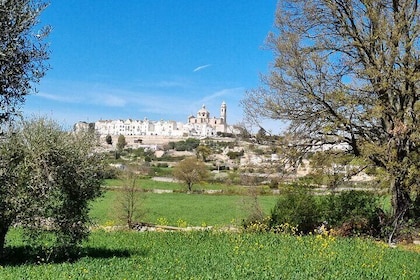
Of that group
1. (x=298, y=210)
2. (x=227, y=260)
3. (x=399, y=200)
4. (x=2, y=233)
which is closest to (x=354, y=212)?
(x=399, y=200)

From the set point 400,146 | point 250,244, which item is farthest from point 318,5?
point 250,244

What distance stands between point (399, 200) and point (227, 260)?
11321mm

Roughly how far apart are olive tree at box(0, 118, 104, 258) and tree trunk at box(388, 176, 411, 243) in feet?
40.3

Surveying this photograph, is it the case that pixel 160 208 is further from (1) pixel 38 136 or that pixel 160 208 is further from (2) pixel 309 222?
(1) pixel 38 136

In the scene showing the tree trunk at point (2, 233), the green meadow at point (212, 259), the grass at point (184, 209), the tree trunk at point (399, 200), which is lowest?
the grass at point (184, 209)

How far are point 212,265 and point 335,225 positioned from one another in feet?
39.0

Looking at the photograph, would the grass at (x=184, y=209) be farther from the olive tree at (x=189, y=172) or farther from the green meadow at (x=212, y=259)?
the green meadow at (x=212, y=259)

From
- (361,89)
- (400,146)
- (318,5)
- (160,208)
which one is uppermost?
(318,5)

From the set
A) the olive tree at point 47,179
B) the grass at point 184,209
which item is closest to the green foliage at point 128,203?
the grass at point 184,209

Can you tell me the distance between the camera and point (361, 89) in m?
19.1

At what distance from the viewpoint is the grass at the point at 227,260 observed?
969cm

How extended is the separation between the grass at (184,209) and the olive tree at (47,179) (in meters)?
14.3

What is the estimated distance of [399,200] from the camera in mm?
20031

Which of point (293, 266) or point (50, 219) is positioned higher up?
point (50, 219)
